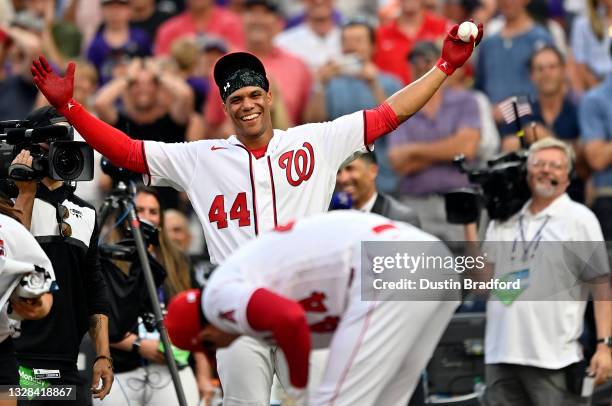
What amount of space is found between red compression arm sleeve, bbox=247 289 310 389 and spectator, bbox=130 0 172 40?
29.6ft

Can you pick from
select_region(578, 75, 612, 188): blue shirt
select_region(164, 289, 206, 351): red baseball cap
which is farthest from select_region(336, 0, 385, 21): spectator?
select_region(164, 289, 206, 351): red baseball cap

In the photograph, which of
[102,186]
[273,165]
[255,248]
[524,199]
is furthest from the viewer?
[102,186]

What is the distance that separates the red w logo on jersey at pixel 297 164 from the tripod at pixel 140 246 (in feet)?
5.08

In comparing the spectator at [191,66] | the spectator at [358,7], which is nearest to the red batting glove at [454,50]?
the spectator at [191,66]

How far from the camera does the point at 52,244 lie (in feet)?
25.0

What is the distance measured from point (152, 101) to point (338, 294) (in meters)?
7.02

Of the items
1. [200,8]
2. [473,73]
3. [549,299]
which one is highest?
[200,8]

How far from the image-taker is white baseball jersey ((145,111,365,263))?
24.3 ft

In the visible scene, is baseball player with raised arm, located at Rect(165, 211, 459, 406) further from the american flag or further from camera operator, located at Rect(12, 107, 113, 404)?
the american flag

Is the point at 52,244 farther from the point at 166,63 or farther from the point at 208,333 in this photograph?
the point at 166,63

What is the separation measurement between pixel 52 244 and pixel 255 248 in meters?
1.96

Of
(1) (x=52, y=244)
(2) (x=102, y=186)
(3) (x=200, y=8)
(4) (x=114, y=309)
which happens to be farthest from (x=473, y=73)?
(1) (x=52, y=244)

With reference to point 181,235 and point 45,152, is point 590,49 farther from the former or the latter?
point 45,152

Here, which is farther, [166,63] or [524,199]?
[166,63]
